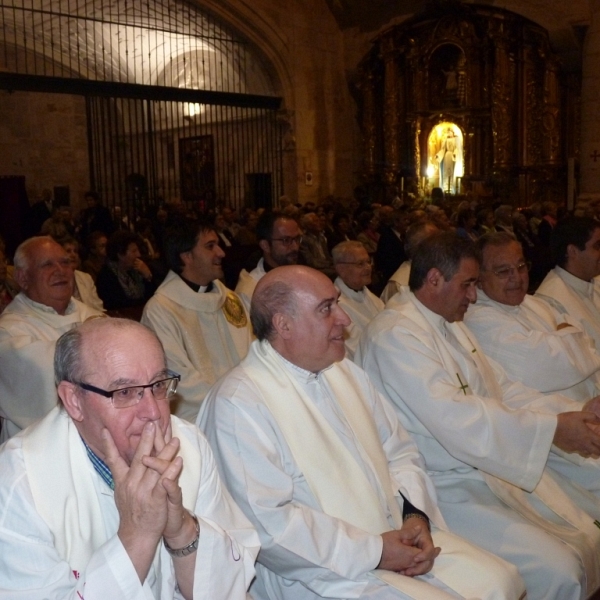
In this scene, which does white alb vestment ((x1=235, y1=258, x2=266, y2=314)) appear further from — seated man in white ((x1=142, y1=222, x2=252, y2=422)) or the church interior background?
the church interior background

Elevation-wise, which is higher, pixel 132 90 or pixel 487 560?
pixel 132 90

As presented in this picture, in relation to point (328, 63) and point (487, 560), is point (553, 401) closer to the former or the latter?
point (487, 560)

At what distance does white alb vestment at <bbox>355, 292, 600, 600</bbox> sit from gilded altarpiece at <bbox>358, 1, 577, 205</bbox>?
535 inches

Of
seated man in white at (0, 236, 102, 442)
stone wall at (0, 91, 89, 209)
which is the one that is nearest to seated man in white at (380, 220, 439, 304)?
seated man in white at (0, 236, 102, 442)

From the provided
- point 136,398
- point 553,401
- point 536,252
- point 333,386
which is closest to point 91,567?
point 136,398

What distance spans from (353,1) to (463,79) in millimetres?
2895

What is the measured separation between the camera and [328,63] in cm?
1788

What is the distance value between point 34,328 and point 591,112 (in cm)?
1287

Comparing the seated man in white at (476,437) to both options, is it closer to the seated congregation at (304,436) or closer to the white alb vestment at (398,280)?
the seated congregation at (304,436)

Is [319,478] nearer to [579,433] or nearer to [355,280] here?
[579,433]

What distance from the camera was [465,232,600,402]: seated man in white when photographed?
4332mm

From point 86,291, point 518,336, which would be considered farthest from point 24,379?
point 86,291

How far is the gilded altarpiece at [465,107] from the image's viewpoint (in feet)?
54.4

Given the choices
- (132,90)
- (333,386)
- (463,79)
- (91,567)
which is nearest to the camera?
(91,567)
